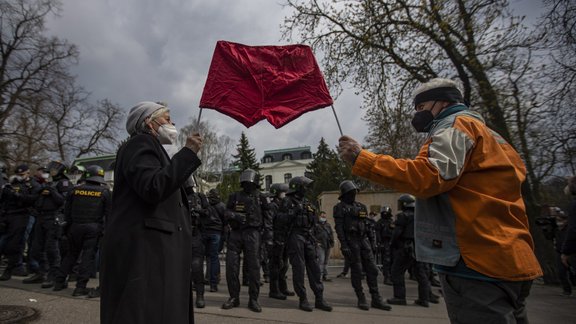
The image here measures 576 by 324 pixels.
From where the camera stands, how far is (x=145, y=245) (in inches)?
81.9

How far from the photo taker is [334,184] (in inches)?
1673

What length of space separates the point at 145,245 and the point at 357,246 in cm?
561

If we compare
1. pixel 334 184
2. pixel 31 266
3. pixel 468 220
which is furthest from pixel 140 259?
pixel 334 184

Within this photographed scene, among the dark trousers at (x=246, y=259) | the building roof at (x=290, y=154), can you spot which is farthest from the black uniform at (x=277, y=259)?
the building roof at (x=290, y=154)

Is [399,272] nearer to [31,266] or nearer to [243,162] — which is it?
[31,266]

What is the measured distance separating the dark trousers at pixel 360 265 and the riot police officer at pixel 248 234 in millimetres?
1751

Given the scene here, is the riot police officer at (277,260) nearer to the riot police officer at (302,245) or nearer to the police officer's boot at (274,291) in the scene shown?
the police officer's boot at (274,291)

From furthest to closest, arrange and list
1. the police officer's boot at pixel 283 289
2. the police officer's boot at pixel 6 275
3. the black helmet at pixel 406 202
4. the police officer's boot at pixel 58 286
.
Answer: the black helmet at pixel 406 202
the police officer's boot at pixel 283 289
the police officer's boot at pixel 6 275
the police officer's boot at pixel 58 286

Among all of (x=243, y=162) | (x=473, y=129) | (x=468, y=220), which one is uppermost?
(x=243, y=162)

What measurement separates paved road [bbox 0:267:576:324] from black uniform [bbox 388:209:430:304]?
0.31 meters

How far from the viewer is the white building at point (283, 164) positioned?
75000 mm

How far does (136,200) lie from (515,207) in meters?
2.28

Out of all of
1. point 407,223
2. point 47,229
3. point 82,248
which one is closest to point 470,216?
point 407,223

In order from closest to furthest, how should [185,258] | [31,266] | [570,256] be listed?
[185,258]
[570,256]
[31,266]
